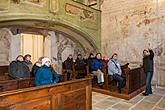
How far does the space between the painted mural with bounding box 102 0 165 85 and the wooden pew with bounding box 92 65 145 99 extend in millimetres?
1571

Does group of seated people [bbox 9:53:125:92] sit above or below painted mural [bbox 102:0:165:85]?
below

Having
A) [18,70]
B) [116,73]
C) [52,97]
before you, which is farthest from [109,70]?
[52,97]

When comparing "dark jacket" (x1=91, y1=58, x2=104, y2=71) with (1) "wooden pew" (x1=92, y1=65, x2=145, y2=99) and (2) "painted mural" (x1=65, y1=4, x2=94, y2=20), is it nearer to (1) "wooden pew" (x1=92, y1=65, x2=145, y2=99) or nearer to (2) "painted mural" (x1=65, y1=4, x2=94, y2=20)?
(1) "wooden pew" (x1=92, y1=65, x2=145, y2=99)

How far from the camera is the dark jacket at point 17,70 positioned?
503 cm

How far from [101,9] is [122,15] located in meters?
1.50

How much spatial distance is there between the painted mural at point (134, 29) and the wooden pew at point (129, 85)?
1571 mm

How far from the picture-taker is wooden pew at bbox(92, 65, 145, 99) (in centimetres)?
579

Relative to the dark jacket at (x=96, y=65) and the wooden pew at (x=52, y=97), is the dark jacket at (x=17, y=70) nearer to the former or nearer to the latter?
the wooden pew at (x=52, y=97)

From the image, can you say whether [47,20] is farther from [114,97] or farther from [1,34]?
[114,97]

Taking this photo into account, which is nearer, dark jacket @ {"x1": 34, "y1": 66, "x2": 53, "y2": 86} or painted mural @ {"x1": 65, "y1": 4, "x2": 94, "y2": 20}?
dark jacket @ {"x1": 34, "y1": 66, "x2": 53, "y2": 86}

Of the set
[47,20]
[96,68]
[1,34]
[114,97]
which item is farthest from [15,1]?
[114,97]

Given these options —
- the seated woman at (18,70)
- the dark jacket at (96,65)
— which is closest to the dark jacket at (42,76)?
the seated woman at (18,70)

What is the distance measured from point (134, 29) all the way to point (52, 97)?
6561 millimetres

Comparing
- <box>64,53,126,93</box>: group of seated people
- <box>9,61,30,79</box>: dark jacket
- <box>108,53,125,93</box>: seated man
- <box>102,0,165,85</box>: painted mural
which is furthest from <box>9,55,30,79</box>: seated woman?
<box>102,0,165,85</box>: painted mural
